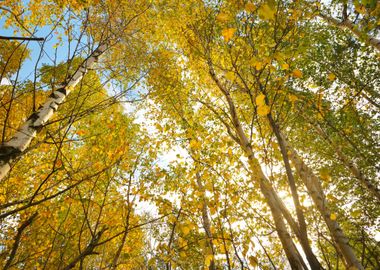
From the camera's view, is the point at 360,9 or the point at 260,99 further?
the point at 360,9

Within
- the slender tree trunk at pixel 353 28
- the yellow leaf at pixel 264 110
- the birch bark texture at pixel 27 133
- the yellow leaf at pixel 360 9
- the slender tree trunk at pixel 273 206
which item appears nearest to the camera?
the yellow leaf at pixel 264 110

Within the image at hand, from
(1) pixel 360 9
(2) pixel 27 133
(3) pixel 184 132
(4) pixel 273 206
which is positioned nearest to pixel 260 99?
(4) pixel 273 206

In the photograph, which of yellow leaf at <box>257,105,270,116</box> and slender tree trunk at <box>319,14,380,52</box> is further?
slender tree trunk at <box>319,14,380,52</box>

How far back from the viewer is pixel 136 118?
29.3ft

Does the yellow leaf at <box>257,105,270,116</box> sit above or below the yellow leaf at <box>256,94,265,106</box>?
below

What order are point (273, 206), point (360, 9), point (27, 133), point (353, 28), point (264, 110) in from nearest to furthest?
point (264, 110) → point (27, 133) → point (273, 206) → point (360, 9) → point (353, 28)

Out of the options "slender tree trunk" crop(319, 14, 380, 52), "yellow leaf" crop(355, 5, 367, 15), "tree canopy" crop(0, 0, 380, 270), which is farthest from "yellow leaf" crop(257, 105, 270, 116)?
"slender tree trunk" crop(319, 14, 380, 52)

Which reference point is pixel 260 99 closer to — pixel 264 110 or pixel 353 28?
pixel 264 110

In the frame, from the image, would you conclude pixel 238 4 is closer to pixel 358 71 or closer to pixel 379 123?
pixel 358 71

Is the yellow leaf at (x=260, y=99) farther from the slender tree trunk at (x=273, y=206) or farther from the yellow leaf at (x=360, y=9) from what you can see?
the yellow leaf at (x=360, y=9)

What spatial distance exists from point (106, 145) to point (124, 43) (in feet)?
8.87

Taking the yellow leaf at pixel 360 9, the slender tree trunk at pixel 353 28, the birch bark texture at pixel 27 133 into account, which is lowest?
the birch bark texture at pixel 27 133

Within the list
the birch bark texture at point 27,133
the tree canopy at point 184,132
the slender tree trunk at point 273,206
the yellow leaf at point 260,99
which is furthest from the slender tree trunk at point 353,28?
the birch bark texture at point 27,133

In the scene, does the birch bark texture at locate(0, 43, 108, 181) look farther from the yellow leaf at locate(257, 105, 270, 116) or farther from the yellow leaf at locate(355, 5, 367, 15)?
the yellow leaf at locate(355, 5, 367, 15)
